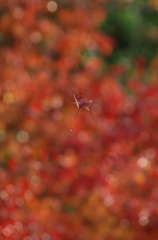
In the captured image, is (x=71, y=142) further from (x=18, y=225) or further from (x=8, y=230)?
(x=8, y=230)

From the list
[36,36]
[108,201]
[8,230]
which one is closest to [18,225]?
[8,230]

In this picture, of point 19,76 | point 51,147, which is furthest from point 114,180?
point 19,76

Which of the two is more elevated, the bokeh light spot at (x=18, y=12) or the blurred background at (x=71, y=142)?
the bokeh light spot at (x=18, y=12)

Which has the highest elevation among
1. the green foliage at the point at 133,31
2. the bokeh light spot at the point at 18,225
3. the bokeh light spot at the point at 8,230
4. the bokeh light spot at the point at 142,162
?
the green foliage at the point at 133,31

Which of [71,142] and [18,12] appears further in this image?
[18,12]

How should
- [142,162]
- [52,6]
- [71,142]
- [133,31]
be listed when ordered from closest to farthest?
[142,162]
[71,142]
[52,6]
[133,31]

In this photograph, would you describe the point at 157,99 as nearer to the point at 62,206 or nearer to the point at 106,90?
the point at 106,90

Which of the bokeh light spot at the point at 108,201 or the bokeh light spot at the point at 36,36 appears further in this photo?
the bokeh light spot at the point at 36,36

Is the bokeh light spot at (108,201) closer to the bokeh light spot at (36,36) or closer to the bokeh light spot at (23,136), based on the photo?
the bokeh light spot at (23,136)

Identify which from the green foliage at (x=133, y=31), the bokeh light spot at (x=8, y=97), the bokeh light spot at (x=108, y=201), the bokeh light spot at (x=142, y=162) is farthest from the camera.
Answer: the green foliage at (x=133, y=31)

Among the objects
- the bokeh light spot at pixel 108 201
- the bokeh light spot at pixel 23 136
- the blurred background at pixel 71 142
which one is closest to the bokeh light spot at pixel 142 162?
the blurred background at pixel 71 142

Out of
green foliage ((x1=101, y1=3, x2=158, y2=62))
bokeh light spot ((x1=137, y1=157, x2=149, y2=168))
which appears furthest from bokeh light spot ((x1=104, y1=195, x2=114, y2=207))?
green foliage ((x1=101, y1=3, x2=158, y2=62))
